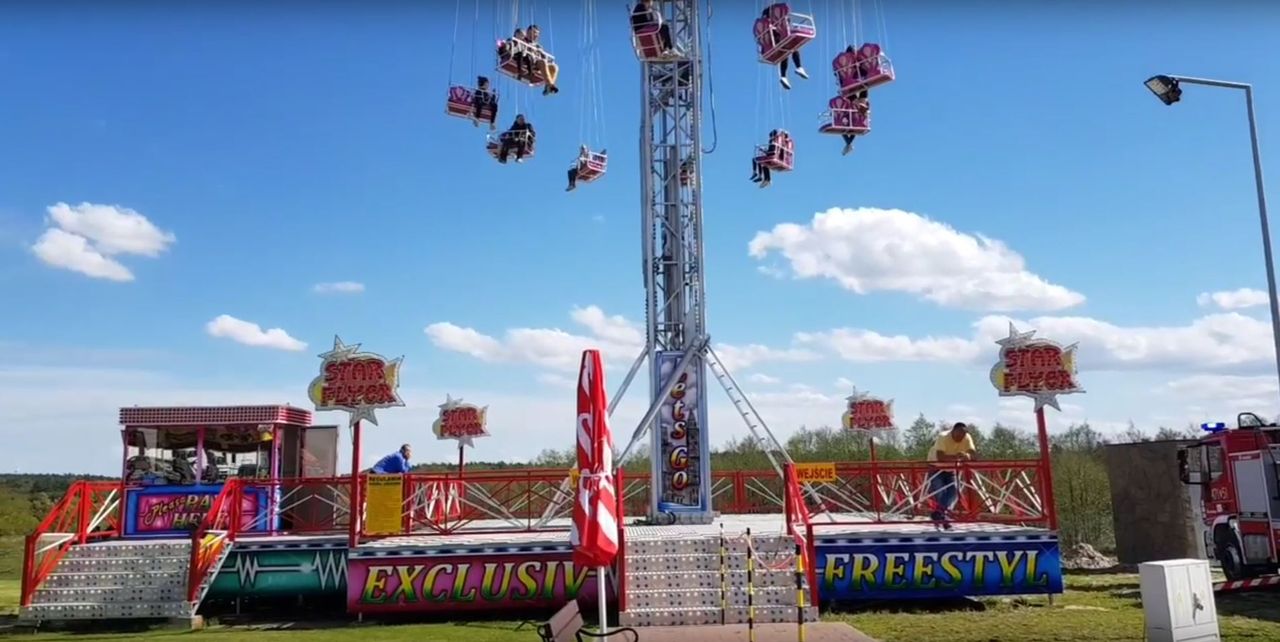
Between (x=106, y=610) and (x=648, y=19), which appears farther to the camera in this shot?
(x=648, y=19)

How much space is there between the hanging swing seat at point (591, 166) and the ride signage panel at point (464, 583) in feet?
23.1

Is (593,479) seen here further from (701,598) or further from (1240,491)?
(1240,491)

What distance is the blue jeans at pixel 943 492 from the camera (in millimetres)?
14602

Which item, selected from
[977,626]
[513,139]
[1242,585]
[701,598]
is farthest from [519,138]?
[1242,585]

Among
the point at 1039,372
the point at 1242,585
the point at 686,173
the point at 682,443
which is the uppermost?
the point at 686,173

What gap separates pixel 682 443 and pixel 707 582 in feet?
13.9

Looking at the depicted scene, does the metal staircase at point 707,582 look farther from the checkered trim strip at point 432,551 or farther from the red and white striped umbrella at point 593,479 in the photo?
the red and white striped umbrella at point 593,479

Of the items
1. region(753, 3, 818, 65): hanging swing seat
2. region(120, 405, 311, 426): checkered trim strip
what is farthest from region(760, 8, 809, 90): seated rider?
region(120, 405, 311, 426): checkered trim strip

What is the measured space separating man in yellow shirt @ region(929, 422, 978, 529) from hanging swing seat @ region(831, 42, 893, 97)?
19.2 ft

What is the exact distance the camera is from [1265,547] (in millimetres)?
14648

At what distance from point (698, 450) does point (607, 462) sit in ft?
24.7

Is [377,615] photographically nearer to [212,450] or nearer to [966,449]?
[212,450]

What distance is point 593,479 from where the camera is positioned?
842 centimetres

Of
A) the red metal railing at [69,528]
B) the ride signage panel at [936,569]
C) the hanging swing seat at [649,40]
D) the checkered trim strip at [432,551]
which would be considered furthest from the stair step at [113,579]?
the hanging swing seat at [649,40]
